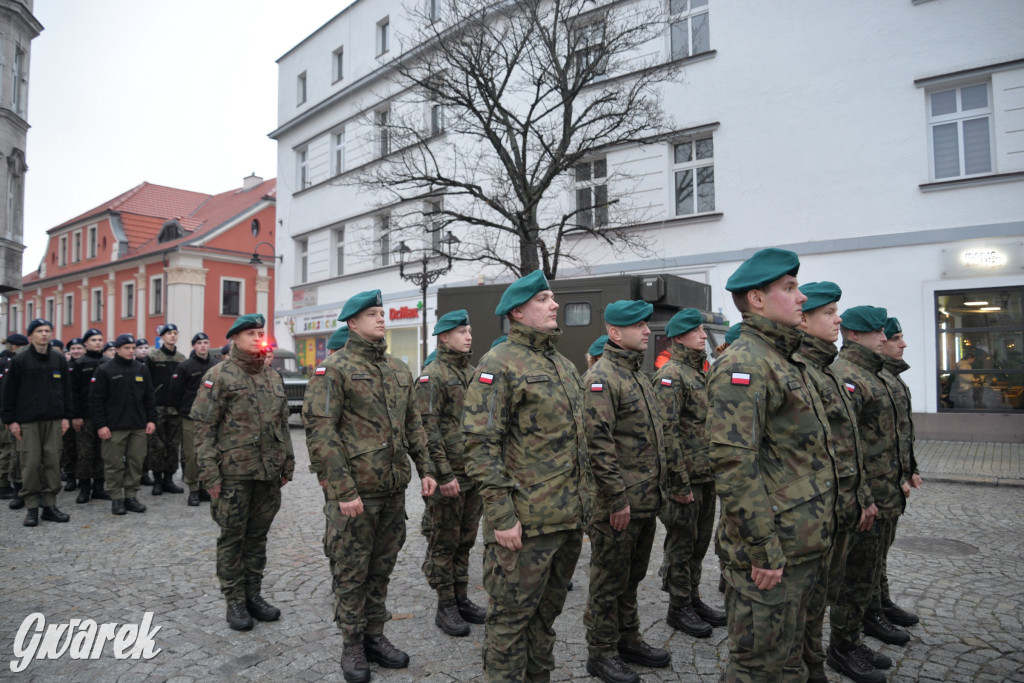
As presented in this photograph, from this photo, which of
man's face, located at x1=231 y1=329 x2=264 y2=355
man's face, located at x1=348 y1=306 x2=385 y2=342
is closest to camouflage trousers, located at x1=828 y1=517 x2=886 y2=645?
man's face, located at x1=348 y1=306 x2=385 y2=342

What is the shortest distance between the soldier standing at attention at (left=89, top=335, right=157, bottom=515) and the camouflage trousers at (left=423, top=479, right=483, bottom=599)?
489 centimetres

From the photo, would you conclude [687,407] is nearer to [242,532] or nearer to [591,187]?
[242,532]

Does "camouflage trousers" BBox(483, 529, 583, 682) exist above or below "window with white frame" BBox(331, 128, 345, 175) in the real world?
below

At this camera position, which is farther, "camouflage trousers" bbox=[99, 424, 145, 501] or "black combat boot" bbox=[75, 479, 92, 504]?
"black combat boot" bbox=[75, 479, 92, 504]

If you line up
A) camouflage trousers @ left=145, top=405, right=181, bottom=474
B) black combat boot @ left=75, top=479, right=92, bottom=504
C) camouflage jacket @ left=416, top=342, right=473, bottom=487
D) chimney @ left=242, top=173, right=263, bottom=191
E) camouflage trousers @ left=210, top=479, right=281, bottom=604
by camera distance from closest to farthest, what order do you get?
camouflage trousers @ left=210, top=479, right=281, bottom=604
camouflage jacket @ left=416, top=342, right=473, bottom=487
black combat boot @ left=75, top=479, right=92, bottom=504
camouflage trousers @ left=145, top=405, right=181, bottom=474
chimney @ left=242, top=173, right=263, bottom=191

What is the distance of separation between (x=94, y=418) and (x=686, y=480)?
23.4 feet

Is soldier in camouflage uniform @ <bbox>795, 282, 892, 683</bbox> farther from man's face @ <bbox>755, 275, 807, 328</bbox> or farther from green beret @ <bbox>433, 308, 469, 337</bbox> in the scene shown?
green beret @ <bbox>433, 308, 469, 337</bbox>

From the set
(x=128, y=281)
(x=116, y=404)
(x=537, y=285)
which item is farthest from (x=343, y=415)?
(x=128, y=281)

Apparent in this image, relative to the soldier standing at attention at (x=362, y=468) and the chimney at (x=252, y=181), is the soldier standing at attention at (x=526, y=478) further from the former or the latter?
the chimney at (x=252, y=181)

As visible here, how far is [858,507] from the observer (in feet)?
10.7

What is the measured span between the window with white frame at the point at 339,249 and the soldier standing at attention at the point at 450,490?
19.9 meters

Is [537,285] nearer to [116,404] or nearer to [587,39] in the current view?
[116,404]

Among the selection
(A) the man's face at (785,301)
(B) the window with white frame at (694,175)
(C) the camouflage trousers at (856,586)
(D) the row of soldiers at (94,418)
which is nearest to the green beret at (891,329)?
(C) the camouflage trousers at (856,586)

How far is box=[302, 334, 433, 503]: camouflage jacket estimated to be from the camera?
367cm
